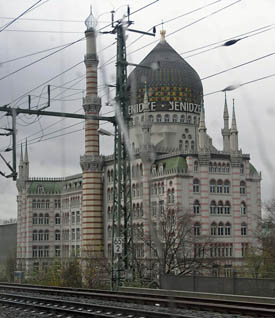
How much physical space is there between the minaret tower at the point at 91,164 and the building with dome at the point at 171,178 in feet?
0.37

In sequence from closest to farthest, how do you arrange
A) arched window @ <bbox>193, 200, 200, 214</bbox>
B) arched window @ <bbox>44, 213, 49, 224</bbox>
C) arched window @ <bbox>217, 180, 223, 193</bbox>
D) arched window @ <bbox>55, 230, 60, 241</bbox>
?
arched window @ <bbox>193, 200, 200, 214</bbox> < arched window @ <bbox>217, 180, 223, 193</bbox> < arched window @ <bbox>55, 230, 60, 241</bbox> < arched window @ <bbox>44, 213, 49, 224</bbox>

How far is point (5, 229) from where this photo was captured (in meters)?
101

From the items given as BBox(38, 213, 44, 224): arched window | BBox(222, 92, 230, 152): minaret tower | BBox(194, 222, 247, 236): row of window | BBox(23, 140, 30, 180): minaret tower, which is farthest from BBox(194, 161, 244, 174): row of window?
BBox(23, 140, 30, 180): minaret tower

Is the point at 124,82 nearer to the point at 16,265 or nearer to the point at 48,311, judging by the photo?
the point at 48,311

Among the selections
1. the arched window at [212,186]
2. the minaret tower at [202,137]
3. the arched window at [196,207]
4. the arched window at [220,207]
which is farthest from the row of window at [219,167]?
the arched window at [196,207]

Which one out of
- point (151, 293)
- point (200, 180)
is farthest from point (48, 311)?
point (200, 180)

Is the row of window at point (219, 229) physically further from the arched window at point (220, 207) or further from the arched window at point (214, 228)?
the arched window at point (220, 207)

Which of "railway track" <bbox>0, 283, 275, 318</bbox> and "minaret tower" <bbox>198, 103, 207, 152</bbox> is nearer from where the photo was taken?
"railway track" <bbox>0, 283, 275, 318</bbox>

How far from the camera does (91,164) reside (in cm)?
7388

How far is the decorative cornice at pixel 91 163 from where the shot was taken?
241ft

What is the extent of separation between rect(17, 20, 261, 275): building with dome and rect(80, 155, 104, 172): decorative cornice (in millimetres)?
115

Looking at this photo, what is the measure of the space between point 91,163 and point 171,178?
11430 mm

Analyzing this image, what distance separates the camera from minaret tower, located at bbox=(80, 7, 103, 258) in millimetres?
71938

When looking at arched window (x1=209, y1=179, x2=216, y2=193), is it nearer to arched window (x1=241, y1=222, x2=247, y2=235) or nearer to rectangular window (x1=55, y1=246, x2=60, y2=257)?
arched window (x1=241, y1=222, x2=247, y2=235)
